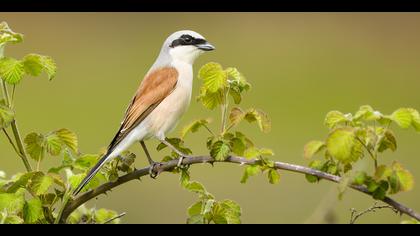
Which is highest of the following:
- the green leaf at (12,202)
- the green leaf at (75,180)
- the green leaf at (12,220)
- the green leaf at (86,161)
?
the green leaf at (86,161)

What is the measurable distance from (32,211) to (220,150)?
0.40m

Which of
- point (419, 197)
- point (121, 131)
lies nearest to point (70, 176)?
point (121, 131)

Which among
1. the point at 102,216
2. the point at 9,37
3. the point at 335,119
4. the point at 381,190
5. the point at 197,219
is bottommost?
the point at 102,216

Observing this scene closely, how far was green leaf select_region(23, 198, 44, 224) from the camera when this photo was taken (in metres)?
1.49

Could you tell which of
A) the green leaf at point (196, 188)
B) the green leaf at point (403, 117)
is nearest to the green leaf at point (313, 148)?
the green leaf at point (403, 117)

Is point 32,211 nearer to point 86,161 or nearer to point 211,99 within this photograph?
point 86,161

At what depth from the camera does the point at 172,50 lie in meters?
2.85

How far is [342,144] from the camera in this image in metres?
1.26

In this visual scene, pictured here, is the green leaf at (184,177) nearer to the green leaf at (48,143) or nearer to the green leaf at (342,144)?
the green leaf at (48,143)

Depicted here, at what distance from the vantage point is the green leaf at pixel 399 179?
49.4 inches

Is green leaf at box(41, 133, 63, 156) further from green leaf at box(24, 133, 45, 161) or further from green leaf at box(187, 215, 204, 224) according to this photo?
green leaf at box(187, 215, 204, 224)

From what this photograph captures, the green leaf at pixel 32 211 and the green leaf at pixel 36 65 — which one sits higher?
the green leaf at pixel 36 65

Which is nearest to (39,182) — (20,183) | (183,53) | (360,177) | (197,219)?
(20,183)

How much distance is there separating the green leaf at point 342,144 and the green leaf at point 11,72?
2.31ft
